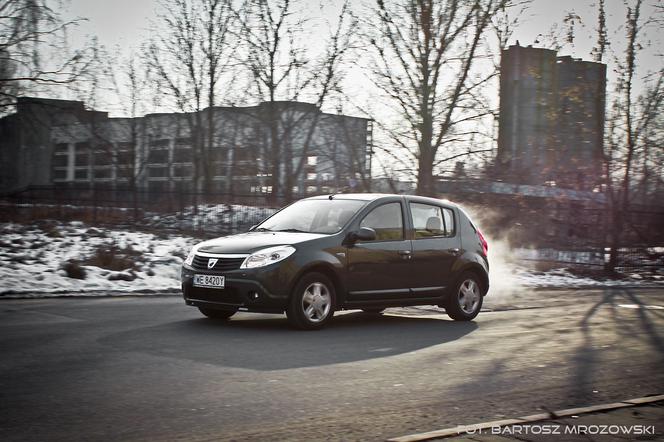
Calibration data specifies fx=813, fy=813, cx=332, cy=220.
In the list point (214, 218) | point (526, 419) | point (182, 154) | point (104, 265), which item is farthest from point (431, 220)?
point (182, 154)

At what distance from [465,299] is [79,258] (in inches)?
383

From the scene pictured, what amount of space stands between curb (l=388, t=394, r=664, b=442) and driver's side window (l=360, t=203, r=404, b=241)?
16.3 feet

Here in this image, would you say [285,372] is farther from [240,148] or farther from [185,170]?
[185,170]

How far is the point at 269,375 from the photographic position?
7.01 m

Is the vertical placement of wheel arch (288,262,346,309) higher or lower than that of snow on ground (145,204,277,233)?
lower

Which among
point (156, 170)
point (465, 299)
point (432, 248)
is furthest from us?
point (156, 170)

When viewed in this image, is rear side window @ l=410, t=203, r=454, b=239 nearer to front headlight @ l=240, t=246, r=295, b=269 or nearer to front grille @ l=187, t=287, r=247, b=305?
front headlight @ l=240, t=246, r=295, b=269

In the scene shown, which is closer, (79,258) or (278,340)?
(278,340)

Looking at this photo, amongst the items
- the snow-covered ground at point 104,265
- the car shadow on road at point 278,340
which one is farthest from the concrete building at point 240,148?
the car shadow on road at point 278,340

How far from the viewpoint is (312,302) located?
10062 millimetres

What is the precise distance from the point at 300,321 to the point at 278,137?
75.3 ft

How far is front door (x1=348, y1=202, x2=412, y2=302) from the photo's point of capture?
34.6ft

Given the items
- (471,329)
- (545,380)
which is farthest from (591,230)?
(545,380)

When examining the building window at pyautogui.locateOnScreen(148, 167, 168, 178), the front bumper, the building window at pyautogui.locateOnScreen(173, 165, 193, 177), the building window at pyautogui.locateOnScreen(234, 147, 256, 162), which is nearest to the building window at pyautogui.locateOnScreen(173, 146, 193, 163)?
the building window at pyautogui.locateOnScreen(173, 165, 193, 177)
